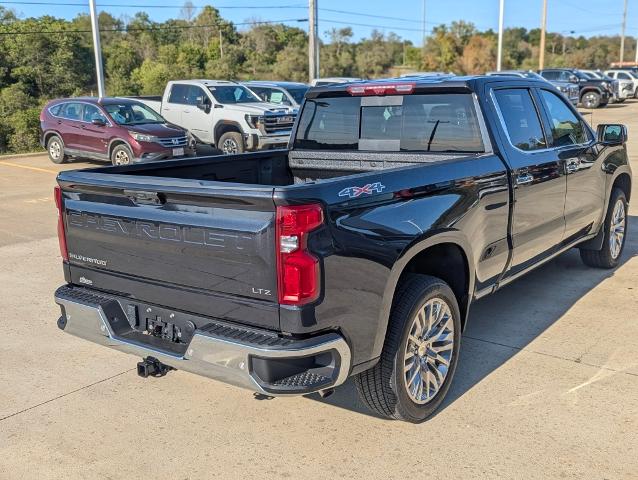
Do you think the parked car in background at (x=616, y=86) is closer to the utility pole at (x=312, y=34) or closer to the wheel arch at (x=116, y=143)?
the utility pole at (x=312, y=34)

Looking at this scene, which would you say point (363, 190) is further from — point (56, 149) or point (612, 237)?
point (56, 149)

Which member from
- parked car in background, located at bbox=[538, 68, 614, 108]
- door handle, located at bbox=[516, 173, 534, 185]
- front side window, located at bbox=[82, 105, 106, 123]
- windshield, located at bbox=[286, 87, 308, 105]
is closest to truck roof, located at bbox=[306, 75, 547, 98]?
door handle, located at bbox=[516, 173, 534, 185]

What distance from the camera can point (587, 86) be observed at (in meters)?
34.1

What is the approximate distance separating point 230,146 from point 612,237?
1163 centimetres

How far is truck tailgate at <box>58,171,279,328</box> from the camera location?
300 cm

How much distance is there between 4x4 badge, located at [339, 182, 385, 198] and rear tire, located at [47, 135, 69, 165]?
48.0 ft

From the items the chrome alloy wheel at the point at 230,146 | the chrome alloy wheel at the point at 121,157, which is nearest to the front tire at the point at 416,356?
the chrome alloy wheel at the point at 121,157

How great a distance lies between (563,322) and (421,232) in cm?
231

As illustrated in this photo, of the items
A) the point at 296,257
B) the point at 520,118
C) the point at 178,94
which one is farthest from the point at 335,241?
the point at 178,94

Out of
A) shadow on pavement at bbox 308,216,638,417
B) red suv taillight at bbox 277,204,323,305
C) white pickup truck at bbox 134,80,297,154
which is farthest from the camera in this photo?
white pickup truck at bbox 134,80,297,154

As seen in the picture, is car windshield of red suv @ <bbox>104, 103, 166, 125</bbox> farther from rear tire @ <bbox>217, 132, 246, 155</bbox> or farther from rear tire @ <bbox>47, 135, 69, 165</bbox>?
rear tire @ <bbox>47, 135, 69, 165</bbox>

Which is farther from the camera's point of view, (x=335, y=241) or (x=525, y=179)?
(x=525, y=179)

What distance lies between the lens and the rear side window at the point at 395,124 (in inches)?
181

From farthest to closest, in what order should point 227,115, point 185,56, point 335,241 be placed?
point 185,56 → point 227,115 → point 335,241
